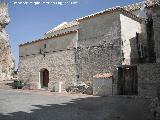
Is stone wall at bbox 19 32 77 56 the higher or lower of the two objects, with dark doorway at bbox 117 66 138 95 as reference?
higher

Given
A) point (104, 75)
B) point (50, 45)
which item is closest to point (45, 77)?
point (50, 45)

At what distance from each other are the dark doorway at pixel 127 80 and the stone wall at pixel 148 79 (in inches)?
67.8

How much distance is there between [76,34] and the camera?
23.6 m

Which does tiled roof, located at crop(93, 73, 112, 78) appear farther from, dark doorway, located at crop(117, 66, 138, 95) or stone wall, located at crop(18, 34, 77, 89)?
stone wall, located at crop(18, 34, 77, 89)

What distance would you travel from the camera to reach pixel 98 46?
70.8ft

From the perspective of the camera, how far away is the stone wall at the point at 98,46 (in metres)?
20.3

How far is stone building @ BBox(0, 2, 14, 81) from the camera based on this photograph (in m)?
43.4

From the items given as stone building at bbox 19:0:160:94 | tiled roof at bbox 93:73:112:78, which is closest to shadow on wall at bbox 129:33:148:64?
stone building at bbox 19:0:160:94

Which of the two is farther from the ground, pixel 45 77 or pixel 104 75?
pixel 104 75

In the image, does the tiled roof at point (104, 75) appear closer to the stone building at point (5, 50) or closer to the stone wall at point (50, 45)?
the stone wall at point (50, 45)

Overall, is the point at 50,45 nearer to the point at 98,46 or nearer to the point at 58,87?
the point at 58,87

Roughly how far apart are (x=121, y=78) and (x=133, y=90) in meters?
1.46

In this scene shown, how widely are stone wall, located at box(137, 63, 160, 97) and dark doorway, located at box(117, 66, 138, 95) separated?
1723mm

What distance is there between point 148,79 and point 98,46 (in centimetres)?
617
